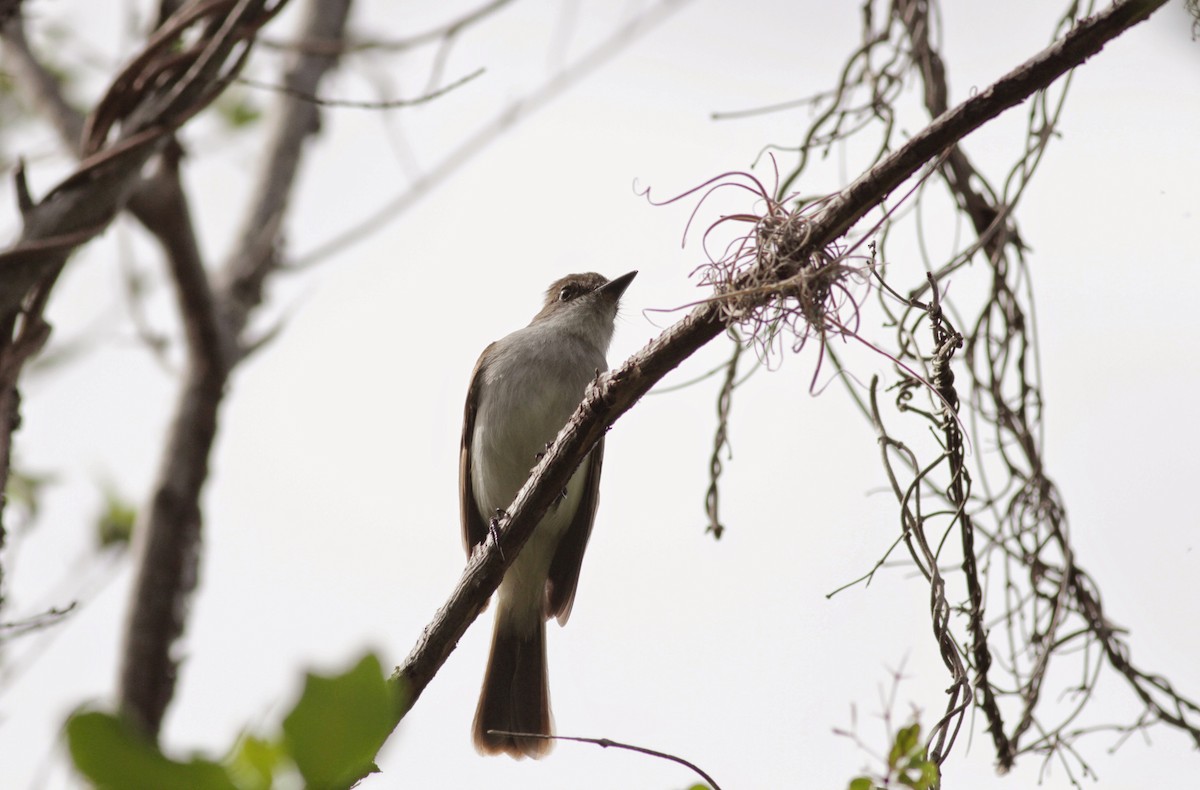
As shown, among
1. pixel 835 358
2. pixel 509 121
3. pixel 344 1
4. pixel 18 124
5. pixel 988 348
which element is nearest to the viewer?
pixel 835 358

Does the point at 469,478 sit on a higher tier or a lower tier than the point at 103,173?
higher

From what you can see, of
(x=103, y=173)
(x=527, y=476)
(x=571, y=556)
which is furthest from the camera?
(x=571, y=556)

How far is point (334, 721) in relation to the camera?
46.0 inches

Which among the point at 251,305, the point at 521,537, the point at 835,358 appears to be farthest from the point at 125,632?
the point at 835,358

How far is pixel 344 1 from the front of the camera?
706cm

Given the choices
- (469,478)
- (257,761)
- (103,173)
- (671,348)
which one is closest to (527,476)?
(469,478)

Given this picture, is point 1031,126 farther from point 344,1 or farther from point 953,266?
point 344,1

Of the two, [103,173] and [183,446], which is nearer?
[103,173]

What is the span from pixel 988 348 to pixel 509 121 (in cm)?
268

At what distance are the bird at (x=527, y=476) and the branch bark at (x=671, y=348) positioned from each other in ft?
6.83

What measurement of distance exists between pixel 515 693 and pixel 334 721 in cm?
424

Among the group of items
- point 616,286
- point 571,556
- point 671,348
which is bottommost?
point 671,348

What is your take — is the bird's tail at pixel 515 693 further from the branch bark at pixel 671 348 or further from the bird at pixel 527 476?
the branch bark at pixel 671 348

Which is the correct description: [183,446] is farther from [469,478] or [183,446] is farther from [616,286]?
[616,286]
